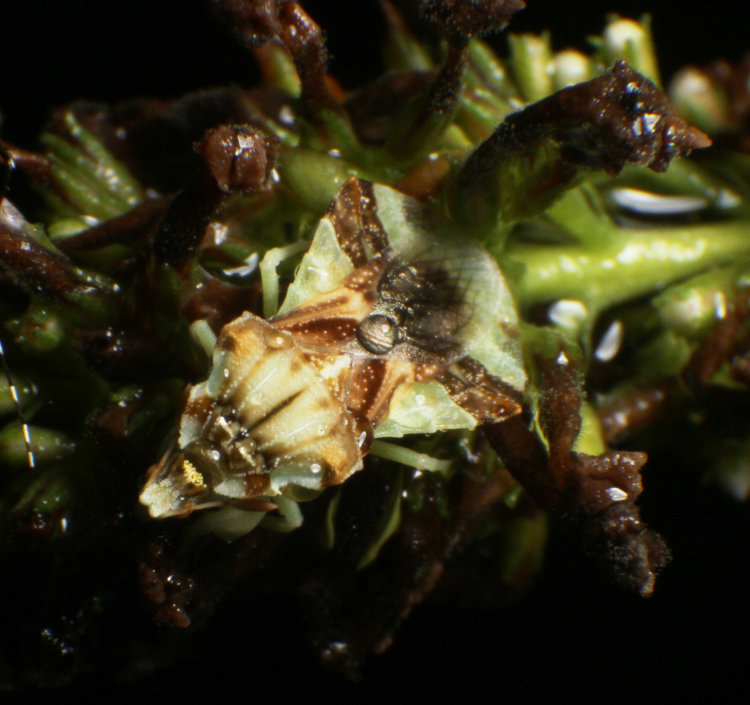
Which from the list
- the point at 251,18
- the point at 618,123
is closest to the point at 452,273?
the point at 618,123

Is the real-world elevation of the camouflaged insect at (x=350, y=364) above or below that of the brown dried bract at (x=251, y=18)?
below

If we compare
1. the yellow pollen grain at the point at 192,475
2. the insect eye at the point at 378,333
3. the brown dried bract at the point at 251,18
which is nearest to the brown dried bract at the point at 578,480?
the insect eye at the point at 378,333

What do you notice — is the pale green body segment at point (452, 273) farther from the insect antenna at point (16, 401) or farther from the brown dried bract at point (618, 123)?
the insect antenna at point (16, 401)

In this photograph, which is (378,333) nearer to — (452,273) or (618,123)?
(452,273)

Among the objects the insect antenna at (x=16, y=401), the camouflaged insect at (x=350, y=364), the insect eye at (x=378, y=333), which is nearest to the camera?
the camouflaged insect at (x=350, y=364)

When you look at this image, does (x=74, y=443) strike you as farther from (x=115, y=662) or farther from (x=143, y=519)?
(x=115, y=662)

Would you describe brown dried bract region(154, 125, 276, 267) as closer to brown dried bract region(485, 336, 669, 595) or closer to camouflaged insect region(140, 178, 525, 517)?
camouflaged insect region(140, 178, 525, 517)

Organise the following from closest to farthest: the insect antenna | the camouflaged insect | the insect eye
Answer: the camouflaged insect → the insect eye → the insect antenna

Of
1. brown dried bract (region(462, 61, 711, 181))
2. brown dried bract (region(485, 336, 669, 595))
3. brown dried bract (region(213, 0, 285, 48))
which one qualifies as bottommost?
brown dried bract (region(485, 336, 669, 595))

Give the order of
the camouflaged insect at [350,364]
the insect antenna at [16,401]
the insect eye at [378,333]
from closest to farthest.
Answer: the camouflaged insect at [350,364] < the insect eye at [378,333] < the insect antenna at [16,401]

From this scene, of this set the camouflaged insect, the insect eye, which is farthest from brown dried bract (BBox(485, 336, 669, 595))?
the insect eye
